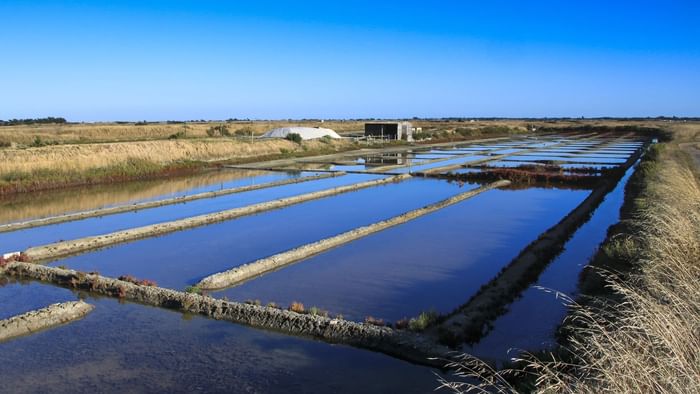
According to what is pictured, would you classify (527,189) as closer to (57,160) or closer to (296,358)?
(296,358)

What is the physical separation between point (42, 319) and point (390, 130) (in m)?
36.6

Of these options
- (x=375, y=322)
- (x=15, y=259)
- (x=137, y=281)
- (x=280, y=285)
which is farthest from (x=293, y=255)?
(x=15, y=259)

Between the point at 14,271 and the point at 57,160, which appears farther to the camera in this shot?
the point at 57,160

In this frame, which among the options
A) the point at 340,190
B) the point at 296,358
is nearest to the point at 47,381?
the point at 296,358

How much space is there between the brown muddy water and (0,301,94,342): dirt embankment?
0.15 m

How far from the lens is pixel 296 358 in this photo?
532 cm

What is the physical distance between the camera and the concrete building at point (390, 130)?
41156 mm

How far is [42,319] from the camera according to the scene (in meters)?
6.18

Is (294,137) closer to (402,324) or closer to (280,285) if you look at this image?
(280,285)

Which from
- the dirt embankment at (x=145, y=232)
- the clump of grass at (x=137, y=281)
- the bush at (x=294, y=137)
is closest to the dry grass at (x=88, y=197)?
the dirt embankment at (x=145, y=232)

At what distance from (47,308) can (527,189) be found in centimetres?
1416

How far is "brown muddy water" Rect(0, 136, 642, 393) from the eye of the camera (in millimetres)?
5000

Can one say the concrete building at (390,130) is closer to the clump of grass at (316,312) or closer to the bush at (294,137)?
the bush at (294,137)

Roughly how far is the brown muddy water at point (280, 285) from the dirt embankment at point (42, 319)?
15cm
